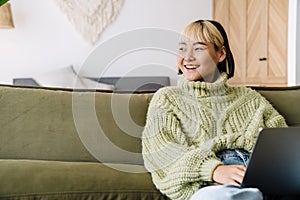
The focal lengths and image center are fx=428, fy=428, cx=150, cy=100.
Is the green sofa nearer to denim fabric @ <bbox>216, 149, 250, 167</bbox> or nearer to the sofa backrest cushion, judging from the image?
the sofa backrest cushion

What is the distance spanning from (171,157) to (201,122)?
0.18 meters

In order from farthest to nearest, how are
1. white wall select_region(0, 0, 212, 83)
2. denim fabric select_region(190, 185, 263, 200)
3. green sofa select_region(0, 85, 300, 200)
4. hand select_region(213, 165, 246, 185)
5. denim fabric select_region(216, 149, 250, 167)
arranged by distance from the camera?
1. white wall select_region(0, 0, 212, 83)
2. green sofa select_region(0, 85, 300, 200)
3. denim fabric select_region(216, 149, 250, 167)
4. hand select_region(213, 165, 246, 185)
5. denim fabric select_region(190, 185, 263, 200)

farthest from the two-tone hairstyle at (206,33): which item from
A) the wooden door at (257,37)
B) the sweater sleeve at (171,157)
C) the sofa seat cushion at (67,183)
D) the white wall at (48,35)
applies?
the white wall at (48,35)

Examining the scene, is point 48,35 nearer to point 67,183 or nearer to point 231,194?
point 67,183

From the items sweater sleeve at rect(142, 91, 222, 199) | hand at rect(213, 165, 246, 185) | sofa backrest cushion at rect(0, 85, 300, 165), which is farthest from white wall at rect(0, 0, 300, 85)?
hand at rect(213, 165, 246, 185)

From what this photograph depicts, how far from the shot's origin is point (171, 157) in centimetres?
131

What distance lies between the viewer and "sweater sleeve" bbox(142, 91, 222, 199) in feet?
3.95

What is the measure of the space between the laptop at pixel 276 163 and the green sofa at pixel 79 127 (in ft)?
1.58

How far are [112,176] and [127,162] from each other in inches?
9.5

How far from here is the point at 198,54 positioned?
1.51 m

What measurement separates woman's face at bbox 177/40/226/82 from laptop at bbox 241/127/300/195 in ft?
2.01

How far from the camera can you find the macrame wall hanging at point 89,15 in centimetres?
393

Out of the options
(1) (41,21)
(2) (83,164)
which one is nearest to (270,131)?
(2) (83,164)

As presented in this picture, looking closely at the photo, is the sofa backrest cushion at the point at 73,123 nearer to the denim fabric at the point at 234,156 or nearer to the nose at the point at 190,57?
the nose at the point at 190,57
